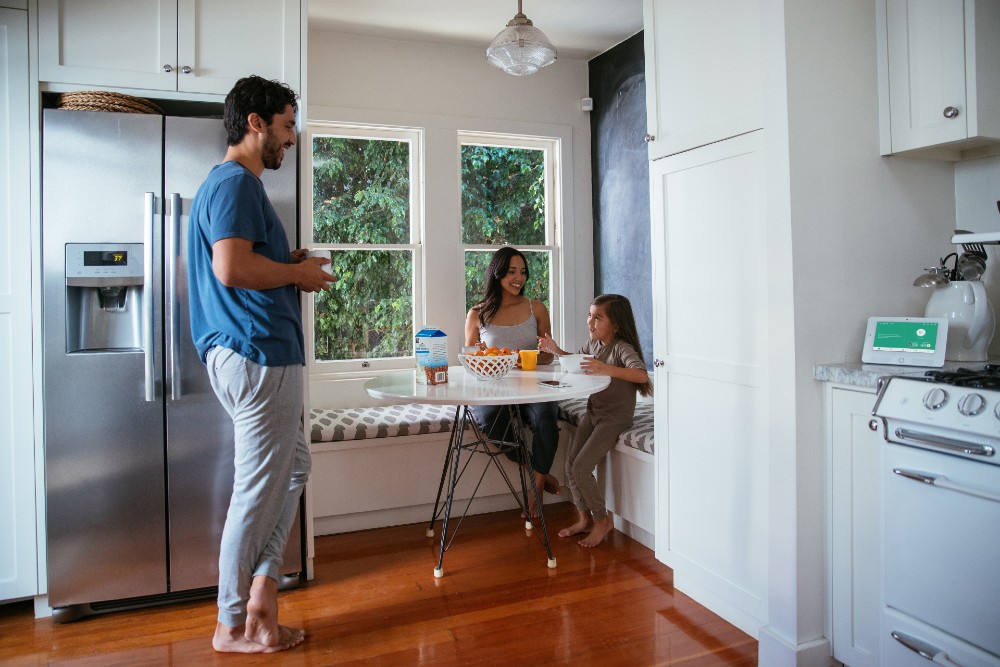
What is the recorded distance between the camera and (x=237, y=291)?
2.11 metres

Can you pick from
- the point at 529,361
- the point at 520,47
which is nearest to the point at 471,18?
the point at 520,47

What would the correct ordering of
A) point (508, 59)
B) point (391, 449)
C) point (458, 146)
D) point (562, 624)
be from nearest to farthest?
point (562, 624), point (508, 59), point (391, 449), point (458, 146)

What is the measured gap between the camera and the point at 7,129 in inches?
94.9

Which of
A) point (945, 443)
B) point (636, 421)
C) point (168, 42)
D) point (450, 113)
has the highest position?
point (450, 113)

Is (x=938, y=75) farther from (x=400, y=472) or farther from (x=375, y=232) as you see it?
(x=375, y=232)

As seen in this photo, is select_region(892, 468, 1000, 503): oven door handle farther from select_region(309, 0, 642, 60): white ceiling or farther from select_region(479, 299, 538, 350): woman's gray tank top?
select_region(309, 0, 642, 60): white ceiling

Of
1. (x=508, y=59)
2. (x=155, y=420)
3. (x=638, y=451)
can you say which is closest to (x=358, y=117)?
(x=508, y=59)

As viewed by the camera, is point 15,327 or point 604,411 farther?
point 604,411

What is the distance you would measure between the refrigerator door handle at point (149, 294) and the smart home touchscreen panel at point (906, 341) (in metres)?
2.31

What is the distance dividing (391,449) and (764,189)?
209 centimetres

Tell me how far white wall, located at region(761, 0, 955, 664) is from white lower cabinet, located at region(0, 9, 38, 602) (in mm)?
2456

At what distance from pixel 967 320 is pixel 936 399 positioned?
1.79ft

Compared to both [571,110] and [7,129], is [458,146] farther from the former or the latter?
[7,129]

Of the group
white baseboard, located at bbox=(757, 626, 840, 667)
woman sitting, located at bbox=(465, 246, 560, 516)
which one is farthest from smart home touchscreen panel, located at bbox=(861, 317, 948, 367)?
woman sitting, located at bbox=(465, 246, 560, 516)
